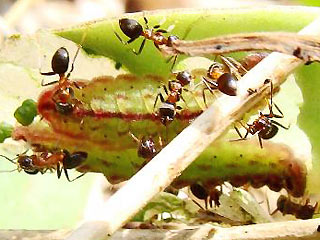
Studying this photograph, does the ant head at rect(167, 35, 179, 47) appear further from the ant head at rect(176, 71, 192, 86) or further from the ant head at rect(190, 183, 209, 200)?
the ant head at rect(190, 183, 209, 200)

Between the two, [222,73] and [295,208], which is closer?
[222,73]

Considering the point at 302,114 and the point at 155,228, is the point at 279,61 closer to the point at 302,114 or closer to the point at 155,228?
the point at 302,114

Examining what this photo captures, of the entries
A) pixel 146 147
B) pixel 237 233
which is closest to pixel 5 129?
pixel 146 147

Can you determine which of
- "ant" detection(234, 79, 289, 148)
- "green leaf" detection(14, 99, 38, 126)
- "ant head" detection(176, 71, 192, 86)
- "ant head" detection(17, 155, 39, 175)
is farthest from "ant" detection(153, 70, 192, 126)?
"ant head" detection(17, 155, 39, 175)

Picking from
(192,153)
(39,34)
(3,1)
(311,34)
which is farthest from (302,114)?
(3,1)

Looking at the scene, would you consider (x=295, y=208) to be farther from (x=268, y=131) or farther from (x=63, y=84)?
(x=63, y=84)
